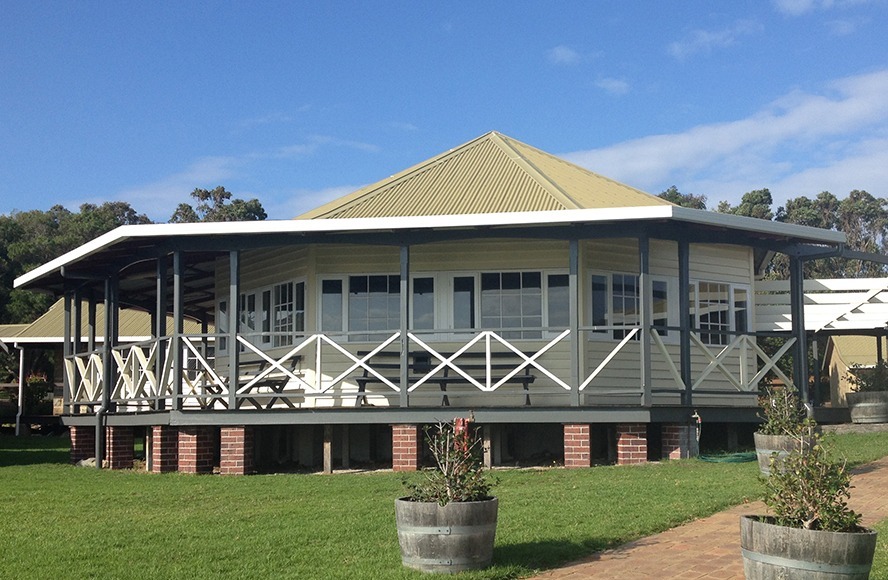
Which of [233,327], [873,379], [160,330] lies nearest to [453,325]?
[233,327]

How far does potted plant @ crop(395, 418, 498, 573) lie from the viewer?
296 inches

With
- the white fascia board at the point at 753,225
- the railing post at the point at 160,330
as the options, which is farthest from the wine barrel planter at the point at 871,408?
the railing post at the point at 160,330

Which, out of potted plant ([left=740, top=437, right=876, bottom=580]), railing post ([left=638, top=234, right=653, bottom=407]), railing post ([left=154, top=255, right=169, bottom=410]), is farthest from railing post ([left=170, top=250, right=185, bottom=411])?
potted plant ([left=740, top=437, right=876, bottom=580])

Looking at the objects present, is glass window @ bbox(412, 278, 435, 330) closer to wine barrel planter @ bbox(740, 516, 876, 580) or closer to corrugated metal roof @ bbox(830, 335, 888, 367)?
wine barrel planter @ bbox(740, 516, 876, 580)

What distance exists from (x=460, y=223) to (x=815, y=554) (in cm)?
894

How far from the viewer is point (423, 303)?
55.7 feet

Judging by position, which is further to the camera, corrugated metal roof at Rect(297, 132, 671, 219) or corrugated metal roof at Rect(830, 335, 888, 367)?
corrugated metal roof at Rect(830, 335, 888, 367)

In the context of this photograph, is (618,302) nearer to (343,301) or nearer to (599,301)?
(599,301)

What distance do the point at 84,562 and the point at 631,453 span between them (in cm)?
806

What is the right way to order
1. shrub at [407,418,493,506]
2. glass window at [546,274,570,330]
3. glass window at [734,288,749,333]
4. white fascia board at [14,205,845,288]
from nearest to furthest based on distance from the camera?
shrub at [407,418,493,506] → white fascia board at [14,205,845,288] → glass window at [546,274,570,330] → glass window at [734,288,749,333]

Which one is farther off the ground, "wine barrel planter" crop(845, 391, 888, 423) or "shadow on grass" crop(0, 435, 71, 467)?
"wine barrel planter" crop(845, 391, 888, 423)

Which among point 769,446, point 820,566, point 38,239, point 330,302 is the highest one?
point 38,239

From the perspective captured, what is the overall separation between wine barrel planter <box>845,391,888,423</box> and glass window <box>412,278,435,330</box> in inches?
294

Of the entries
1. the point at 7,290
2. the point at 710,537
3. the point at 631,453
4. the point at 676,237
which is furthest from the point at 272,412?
the point at 7,290
